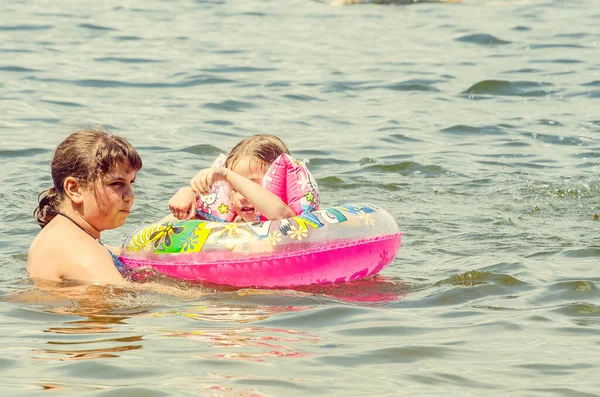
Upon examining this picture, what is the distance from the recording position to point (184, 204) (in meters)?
6.85

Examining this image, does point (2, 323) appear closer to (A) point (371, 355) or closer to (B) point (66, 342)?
(B) point (66, 342)

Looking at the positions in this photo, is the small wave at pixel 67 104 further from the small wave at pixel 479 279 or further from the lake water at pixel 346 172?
the small wave at pixel 479 279

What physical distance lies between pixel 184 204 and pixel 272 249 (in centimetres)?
85

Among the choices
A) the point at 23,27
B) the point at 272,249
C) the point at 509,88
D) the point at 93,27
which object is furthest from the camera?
the point at 93,27

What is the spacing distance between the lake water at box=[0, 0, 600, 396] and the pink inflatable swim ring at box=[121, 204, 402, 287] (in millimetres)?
154

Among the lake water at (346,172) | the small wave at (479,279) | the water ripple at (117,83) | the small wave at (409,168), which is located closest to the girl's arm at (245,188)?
the lake water at (346,172)

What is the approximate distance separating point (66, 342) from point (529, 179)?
6.08m

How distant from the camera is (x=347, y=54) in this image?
1731cm

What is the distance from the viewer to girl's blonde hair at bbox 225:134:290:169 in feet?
22.7

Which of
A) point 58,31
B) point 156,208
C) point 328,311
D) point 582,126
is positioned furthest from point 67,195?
point 58,31

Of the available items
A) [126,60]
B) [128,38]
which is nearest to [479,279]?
[126,60]

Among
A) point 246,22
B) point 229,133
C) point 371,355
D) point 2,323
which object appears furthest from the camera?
point 246,22

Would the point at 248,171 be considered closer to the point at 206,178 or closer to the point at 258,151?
the point at 258,151

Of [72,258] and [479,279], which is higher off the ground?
[72,258]
